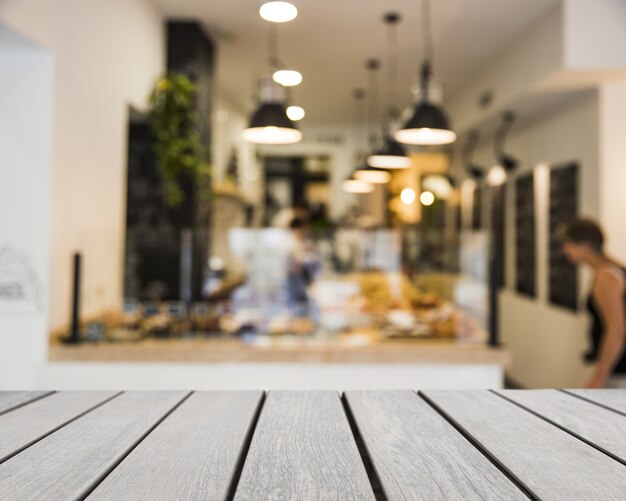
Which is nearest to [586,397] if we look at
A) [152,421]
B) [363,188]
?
[152,421]

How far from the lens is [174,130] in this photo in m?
4.27

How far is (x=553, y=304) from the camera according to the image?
5.30 meters

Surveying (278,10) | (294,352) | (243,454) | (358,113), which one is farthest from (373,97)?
(243,454)

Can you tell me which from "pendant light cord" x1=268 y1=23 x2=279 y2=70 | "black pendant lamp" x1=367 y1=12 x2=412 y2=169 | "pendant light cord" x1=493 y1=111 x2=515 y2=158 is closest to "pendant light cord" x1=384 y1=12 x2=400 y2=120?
"black pendant lamp" x1=367 y1=12 x2=412 y2=169

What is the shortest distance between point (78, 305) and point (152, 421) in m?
2.28

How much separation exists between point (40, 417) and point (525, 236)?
5.51m

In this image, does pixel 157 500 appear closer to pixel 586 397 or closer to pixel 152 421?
pixel 152 421

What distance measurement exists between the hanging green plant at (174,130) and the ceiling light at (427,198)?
4747 mm

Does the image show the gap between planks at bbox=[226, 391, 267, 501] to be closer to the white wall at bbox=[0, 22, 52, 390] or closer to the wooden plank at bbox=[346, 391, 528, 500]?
the wooden plank at bbox=[346, 391, 528, 500]

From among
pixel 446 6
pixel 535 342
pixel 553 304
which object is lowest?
pixel 535 342

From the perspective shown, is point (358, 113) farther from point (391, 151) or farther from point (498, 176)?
point (391, 151)

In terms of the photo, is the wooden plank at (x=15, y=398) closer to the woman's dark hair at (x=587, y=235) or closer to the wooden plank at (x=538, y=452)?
the wooden plank at (x=538, y=452)

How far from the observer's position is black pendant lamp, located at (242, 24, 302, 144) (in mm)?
3090

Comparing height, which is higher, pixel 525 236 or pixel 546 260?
pixel 525 236
